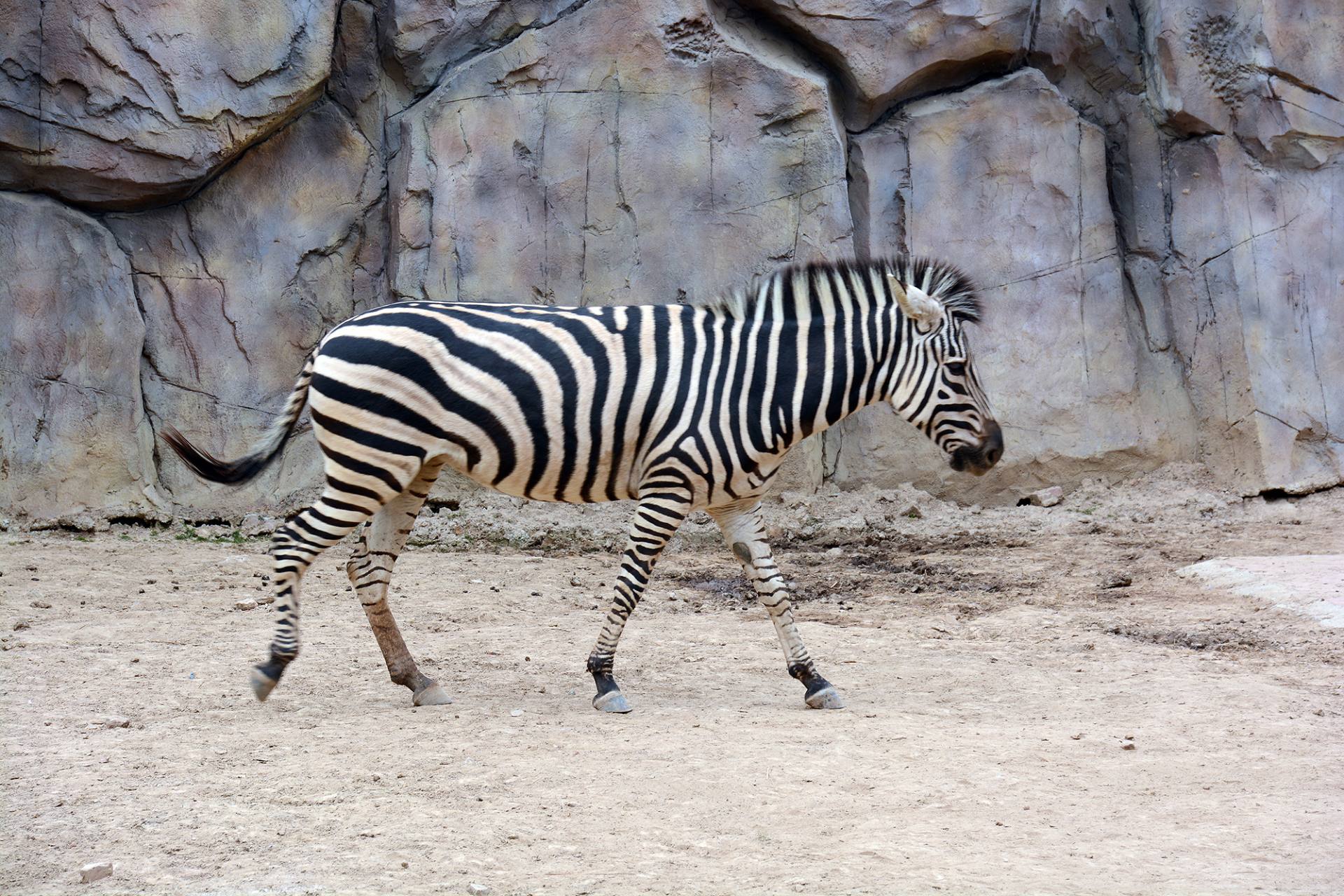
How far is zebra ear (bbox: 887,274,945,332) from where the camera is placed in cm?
566

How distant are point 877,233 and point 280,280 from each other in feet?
15.5

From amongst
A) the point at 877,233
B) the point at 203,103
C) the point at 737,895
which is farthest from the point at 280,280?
the point at 737,895

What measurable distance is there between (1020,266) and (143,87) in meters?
6.77

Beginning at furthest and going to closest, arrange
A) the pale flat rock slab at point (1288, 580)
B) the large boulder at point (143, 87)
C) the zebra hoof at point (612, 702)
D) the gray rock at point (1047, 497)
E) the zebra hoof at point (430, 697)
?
the gray rock at point (1047, 497)
the large boulder at point (143, 87)
the pale flat rock slab at point (1288, 580)
the zebra hoof at point (430, 697)
the zebra hoof at point (612, 702)

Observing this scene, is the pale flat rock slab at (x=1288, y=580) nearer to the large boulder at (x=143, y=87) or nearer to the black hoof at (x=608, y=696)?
the black hoof at (x=608, y=696)

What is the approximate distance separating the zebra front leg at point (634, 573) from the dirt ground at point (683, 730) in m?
0.16

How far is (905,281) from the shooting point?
19.4 ft

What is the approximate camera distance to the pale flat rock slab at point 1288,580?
678 cm

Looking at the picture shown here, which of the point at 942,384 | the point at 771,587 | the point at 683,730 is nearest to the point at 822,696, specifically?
the point at 771,587

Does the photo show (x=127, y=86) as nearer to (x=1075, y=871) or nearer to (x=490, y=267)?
(x=490, y=267)

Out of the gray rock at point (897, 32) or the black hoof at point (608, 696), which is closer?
the black hoof at point (608, 696)

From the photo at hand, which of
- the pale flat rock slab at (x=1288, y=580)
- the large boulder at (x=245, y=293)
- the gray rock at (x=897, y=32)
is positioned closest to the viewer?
the pale flat rock slab at (x=1288, y=580)

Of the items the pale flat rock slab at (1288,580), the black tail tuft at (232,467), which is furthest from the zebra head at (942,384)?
the black tail tuft at (232,467)

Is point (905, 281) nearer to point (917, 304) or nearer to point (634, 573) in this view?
point (917, 304)
